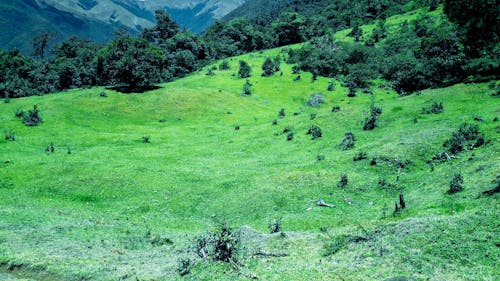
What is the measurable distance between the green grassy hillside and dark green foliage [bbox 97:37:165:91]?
447 inches

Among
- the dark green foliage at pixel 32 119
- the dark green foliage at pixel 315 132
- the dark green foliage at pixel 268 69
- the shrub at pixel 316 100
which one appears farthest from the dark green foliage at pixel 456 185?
the dark green foliage at pixel 268 69

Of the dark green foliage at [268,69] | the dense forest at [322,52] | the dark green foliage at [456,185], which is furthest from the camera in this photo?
the dark green foliage at [268,69]

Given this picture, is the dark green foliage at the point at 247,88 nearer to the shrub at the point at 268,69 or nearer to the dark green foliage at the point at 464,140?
the shrub at the point at 268,69

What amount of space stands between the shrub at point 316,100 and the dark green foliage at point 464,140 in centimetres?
4631

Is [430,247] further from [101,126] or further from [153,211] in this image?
[101,126]

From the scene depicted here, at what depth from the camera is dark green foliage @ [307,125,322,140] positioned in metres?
47.0

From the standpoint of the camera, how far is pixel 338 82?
97812mm

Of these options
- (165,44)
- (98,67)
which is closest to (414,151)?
(98,67)

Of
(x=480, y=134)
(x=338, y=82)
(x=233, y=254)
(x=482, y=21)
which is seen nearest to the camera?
(x=233, y=254)

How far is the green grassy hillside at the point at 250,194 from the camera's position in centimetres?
1580

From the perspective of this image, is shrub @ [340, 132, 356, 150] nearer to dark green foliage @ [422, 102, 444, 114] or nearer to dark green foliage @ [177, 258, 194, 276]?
dark green foliage @ [422, 102, 444, 114]

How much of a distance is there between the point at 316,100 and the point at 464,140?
4913 centimetres

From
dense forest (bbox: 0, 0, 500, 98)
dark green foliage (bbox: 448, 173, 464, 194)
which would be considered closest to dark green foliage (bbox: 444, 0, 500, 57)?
dense forest (bbox: 0, 0, 500, 98)

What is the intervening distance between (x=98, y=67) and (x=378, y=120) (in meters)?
61.0
